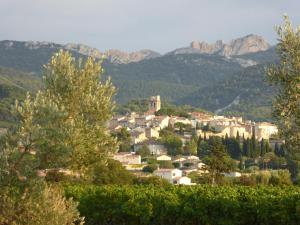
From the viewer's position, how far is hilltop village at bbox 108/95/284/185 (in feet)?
385

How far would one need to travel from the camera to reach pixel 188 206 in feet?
86.6

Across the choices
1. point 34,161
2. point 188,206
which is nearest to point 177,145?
point 188,206

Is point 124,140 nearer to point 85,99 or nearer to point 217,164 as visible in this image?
point 217,164

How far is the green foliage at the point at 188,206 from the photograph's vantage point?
24.2 meters

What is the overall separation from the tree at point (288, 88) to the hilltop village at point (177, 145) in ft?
248

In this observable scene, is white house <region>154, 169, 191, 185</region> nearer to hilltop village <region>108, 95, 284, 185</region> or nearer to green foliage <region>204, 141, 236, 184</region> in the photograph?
hilltop village <region>108, 95, 284, 185</region>

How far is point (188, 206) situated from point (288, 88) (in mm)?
9668

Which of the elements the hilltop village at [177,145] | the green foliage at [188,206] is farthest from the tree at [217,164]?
the green foliage at [188,206]

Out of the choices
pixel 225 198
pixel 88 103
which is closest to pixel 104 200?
pixel 225 198

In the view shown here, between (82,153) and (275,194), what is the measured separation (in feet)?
33.0

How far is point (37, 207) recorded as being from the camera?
13531mm

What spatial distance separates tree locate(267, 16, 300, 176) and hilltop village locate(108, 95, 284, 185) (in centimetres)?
7544

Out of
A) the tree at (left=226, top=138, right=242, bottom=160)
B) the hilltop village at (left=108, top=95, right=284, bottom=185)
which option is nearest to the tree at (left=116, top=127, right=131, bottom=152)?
the hilltop village at (left=108, top=95, right=284, bottom=185)

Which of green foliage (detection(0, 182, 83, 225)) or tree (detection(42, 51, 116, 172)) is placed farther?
tree (detection(42, 51, 116, 172))
